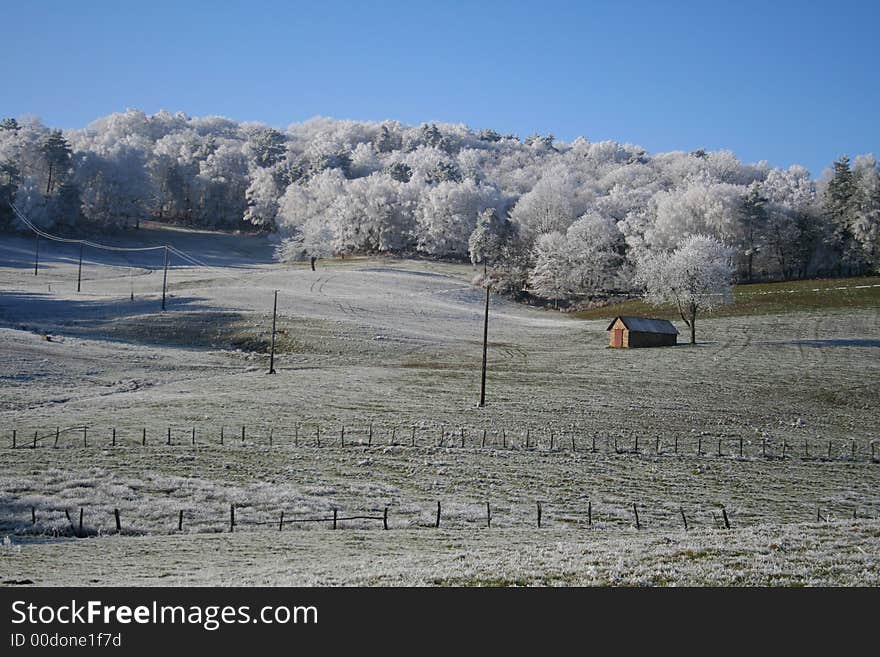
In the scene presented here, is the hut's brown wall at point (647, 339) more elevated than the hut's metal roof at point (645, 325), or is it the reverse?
the hut's metal roof at point (645, 325)

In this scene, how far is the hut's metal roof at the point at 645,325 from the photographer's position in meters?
80.8

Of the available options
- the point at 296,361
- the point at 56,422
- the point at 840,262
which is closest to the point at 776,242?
the point at 840,262

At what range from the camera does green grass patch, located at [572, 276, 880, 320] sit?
315ft

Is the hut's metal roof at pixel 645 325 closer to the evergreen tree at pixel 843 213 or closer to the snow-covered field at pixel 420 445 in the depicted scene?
the snow-covered field at pixel 420 445

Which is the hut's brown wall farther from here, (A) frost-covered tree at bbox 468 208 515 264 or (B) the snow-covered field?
(A) frost-covered tree at bbox 468 208 515 264

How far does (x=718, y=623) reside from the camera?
499 inches

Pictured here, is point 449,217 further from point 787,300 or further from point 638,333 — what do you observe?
point 638,333

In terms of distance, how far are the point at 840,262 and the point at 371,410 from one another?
97.9m

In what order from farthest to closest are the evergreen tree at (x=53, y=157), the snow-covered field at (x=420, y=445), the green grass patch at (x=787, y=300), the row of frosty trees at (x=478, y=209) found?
1. the evergreen tree at (x=53, y=157)
2. the row of frosty trees at (x=478, y=209)
3. the green grass patch at (x=787, y=300)
4. the snow-covered field at (x=420, y=445)

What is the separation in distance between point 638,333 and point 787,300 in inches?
1203

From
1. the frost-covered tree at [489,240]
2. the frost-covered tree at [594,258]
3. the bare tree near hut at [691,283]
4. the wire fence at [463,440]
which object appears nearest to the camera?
the wire fence at [463,440]

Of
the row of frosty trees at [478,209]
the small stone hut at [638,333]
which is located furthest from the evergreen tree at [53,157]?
the small stone hut at [638,333]

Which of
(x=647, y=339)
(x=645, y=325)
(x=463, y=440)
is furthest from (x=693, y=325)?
(x=463, y=440)

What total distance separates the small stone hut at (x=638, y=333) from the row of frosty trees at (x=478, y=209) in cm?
1808
